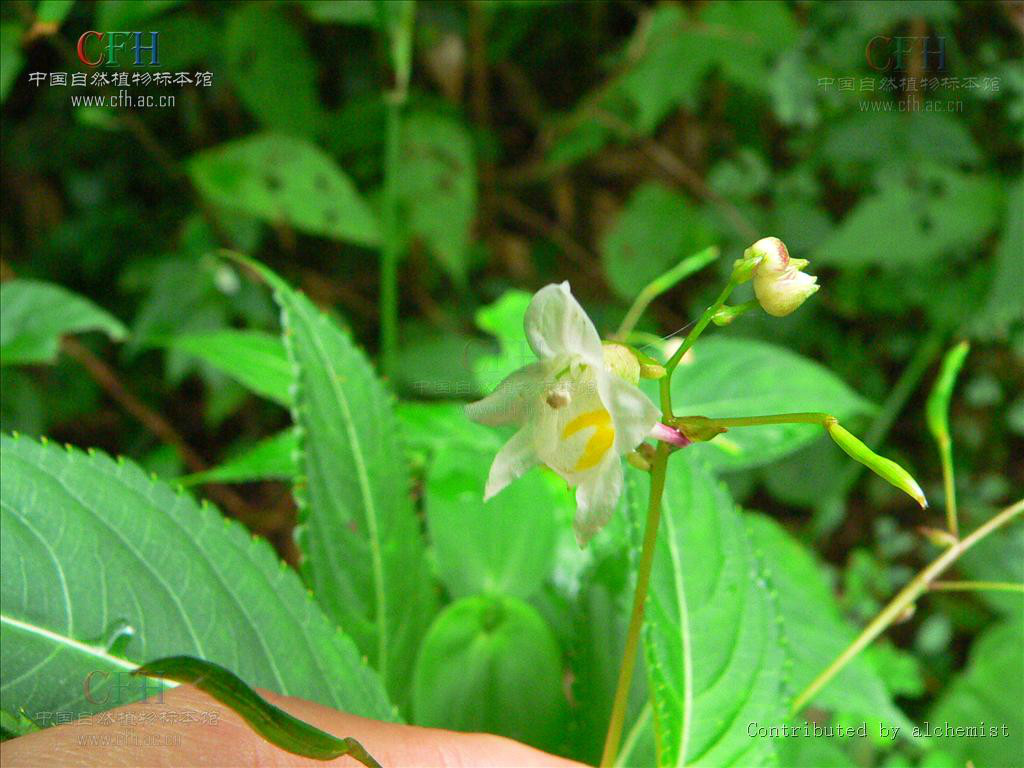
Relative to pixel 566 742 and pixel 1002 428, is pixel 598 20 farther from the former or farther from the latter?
pixel 566 742

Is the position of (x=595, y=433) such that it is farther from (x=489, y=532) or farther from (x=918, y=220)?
(x=918, y=220)

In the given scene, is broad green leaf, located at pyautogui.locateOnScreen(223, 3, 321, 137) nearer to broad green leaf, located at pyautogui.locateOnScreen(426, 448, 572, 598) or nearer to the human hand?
broad green leaf, located at pyautogui.locateOnScreen(426, 448, 572, 598)

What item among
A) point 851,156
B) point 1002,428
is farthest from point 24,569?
point 1002,428

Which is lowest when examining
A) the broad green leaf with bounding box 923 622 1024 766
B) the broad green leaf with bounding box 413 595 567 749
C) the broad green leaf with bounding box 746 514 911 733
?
the broad green leaf with bounding box 923 622 1024 766

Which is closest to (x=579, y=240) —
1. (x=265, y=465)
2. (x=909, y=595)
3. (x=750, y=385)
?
(x=750, y=385)

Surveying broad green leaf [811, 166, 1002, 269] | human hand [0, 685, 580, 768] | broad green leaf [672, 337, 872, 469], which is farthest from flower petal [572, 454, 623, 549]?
broad green leaf [811, 166, 1002, 269]

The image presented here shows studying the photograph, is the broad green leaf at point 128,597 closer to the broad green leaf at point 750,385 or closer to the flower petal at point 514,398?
the flower petal at point 514,398

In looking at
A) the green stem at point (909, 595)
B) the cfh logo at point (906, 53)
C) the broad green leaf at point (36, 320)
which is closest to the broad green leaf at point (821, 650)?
the green stem at point (909, 595)
